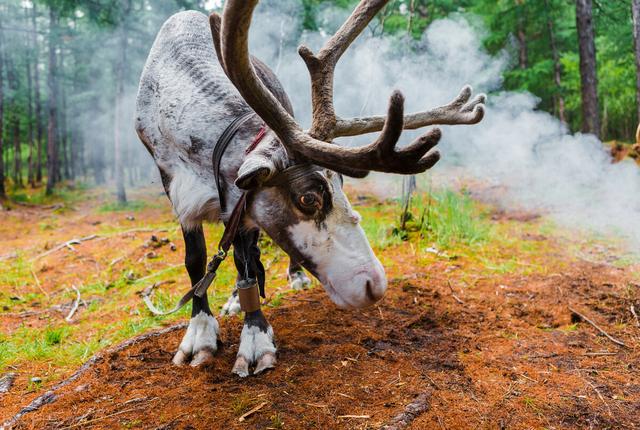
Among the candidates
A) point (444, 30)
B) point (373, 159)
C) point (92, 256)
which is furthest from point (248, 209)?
point (444, 30)

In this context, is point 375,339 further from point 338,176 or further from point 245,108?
point 245,108

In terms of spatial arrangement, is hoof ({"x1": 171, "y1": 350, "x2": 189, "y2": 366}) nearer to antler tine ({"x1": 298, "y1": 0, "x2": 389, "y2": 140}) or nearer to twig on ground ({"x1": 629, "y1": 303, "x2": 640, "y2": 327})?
antler tine ({"x1": 298, "y1": 0, "x2": 389, "y2": 140})

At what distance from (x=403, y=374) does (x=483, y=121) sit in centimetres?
790

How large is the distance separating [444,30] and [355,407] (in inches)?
384

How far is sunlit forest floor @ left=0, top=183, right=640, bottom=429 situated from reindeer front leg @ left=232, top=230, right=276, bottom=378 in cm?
8

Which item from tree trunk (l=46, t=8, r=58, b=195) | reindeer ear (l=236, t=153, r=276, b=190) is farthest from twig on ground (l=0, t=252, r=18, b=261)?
tree trunk (l=46, t=8, r=58, b=195)

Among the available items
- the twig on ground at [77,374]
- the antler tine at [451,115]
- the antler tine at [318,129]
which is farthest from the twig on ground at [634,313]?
the twig on ground at [77,374]

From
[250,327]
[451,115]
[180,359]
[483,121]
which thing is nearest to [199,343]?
[180,359]

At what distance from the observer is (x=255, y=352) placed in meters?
2.30

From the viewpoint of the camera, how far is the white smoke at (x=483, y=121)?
658cm

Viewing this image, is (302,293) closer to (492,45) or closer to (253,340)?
(253,340)

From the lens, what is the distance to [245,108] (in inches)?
91.2

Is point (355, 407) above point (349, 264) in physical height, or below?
below

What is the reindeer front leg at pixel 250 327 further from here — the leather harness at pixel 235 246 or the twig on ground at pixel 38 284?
the twig on ground at pixel 38 284
